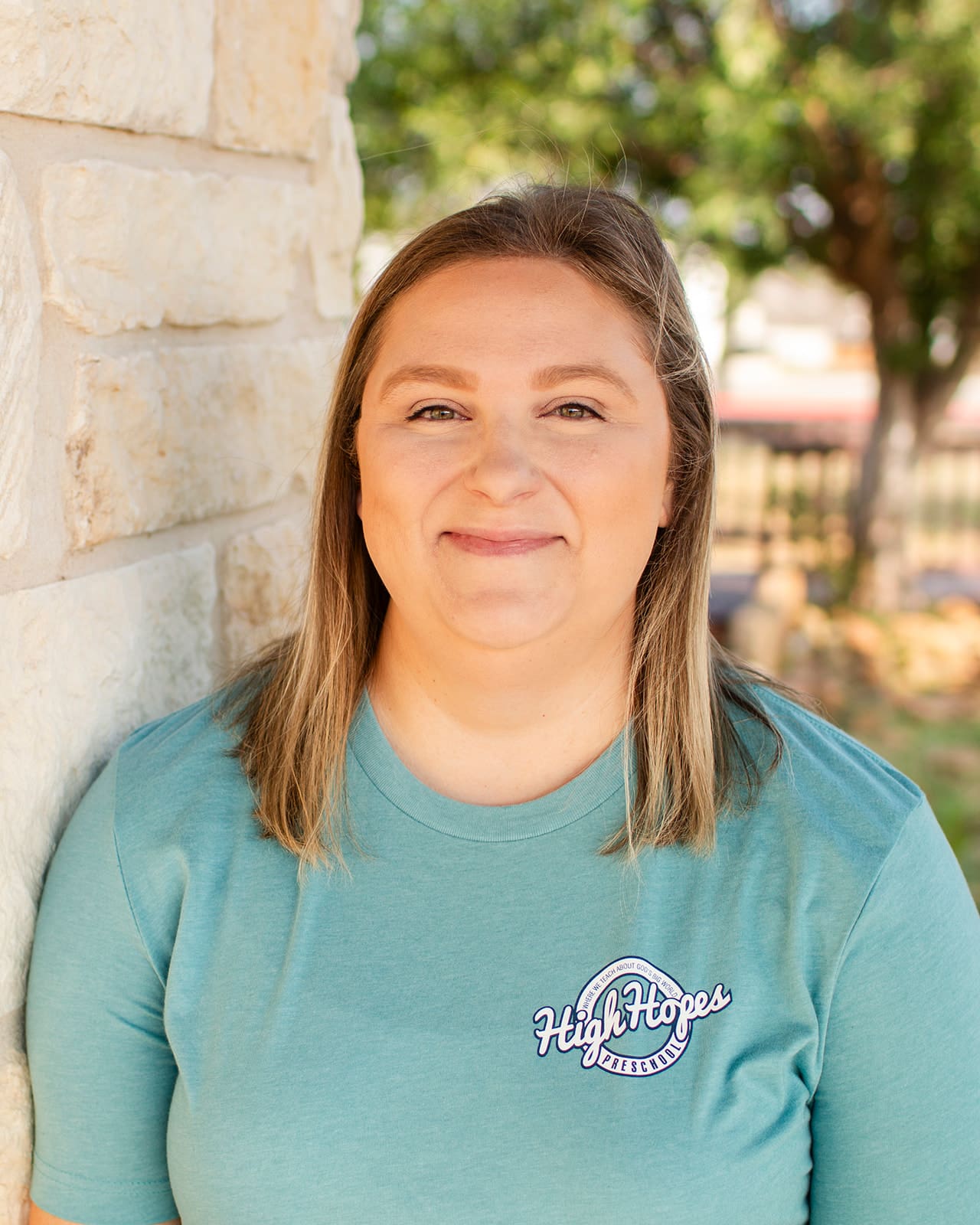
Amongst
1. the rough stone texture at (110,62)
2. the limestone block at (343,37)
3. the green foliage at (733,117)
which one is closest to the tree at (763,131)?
the green foliage at (733,117)

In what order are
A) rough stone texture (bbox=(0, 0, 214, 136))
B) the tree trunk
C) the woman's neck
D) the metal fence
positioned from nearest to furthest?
rough stone texture (bbox=(0, 0, 214, 136)) → the woman's neck → the tree trunk → the metal fence

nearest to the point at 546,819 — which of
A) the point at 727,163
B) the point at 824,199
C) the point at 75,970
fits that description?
the point at 75,970

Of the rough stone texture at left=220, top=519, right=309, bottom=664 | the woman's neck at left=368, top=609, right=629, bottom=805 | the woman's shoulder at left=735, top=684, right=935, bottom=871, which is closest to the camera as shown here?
the woman's shoulder at left=735, top=684, right=935, bottom=871

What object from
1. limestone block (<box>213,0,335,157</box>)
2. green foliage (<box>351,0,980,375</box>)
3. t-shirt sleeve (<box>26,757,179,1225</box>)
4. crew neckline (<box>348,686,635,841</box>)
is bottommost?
t-shirt sleeve (<box>26,757,179,1225</box>)

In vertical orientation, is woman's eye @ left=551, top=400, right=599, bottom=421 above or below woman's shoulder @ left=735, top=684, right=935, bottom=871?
above

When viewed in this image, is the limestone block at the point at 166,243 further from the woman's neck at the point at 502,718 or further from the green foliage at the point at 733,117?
the green foliage at the point at 733,117

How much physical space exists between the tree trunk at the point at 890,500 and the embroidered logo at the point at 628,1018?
7.03 m

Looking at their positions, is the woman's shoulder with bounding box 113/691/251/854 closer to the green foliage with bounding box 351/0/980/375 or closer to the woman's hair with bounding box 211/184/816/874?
the woman's hair with bounding box 211/184/816/874

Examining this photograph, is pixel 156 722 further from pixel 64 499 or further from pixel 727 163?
pixel 727 163

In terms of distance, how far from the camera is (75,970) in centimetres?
137

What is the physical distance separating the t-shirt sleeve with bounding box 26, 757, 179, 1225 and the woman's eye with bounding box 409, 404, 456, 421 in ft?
1.81

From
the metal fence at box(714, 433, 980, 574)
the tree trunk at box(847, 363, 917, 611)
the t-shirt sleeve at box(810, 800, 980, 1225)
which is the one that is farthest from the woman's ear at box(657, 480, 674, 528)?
the metal fence at box(714, 433, 980, 574)

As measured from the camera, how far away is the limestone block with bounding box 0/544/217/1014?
1.33 meters

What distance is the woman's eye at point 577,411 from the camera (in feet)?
4.68
